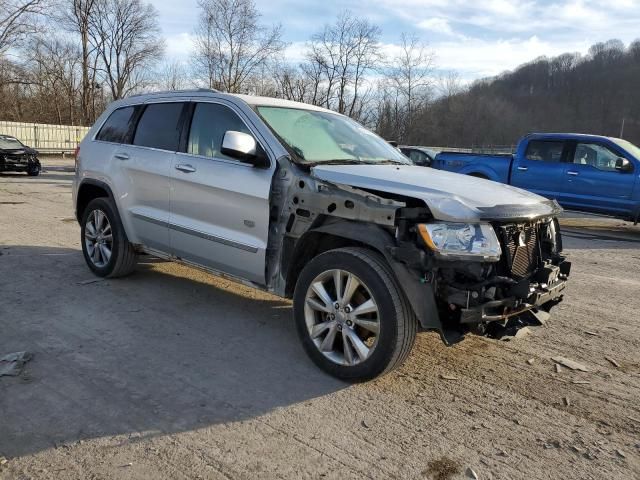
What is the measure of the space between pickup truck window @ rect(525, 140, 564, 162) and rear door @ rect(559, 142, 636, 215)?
1.02ft

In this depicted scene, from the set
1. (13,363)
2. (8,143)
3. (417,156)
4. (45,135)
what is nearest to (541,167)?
(417,156)

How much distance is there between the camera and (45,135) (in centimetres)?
3425

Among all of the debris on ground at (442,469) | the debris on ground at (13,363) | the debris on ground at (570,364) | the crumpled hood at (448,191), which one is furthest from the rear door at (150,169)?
the debris on ground at (570,364)

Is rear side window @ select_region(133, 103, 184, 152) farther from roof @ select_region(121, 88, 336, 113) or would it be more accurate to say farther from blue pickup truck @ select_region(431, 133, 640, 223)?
blue pickup truck @ select_region(431, 133, 640, 223)

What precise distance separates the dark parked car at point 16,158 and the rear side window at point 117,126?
49.7ft

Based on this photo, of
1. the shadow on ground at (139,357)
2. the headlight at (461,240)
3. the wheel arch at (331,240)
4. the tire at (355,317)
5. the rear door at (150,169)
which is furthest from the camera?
the rear door at (150,169)

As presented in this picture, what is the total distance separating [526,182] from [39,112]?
156 ft

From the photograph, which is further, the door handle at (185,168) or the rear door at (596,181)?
the rear door at (596,181)

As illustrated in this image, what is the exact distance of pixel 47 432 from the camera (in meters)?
2.81

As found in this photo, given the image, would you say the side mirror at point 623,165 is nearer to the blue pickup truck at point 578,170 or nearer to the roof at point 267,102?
the blue pickup truck at point 578,170

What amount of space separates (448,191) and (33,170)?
1943cm

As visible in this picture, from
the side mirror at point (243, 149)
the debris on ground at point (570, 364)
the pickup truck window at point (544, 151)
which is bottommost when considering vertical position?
the debris on ground at point (570, 364)

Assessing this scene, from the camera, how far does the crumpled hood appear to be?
3.19 meters

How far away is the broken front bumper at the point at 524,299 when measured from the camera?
3111mm
